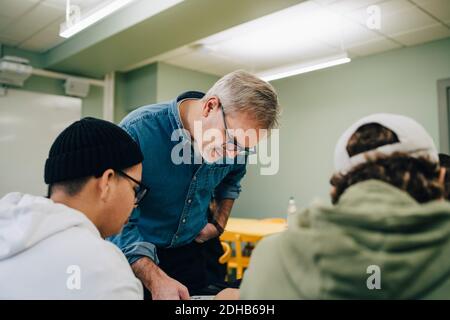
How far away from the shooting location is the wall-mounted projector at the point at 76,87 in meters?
5.30

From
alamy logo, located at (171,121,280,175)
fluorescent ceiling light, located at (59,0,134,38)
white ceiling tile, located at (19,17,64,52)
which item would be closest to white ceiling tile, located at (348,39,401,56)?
fluorescent ceiling light, located at (59,0,134,38)

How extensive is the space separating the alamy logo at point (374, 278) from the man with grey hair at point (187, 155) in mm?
903

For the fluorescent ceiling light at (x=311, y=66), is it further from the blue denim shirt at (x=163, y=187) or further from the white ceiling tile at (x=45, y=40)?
the blue denim shirt at (x=163, y=187)

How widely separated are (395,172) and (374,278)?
0.20 meters

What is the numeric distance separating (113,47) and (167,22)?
38.6 inches

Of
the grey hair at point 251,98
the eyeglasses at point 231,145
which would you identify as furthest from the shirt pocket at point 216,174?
the grey hair at point 251,98

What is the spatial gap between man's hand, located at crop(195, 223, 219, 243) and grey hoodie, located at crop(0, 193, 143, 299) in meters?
0.80

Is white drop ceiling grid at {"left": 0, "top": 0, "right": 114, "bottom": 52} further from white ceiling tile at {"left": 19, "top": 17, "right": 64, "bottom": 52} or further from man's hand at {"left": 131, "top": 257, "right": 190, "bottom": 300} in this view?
man's hand at {"left": 131, "top": 257, "right": 190, "bottom": 300}

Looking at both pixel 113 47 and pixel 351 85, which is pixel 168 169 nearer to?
pixel 113 47

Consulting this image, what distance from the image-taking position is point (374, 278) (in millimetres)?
681

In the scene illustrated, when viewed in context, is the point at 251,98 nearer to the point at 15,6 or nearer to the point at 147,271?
the point at 147,271

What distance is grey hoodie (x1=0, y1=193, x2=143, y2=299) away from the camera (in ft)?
2.70
